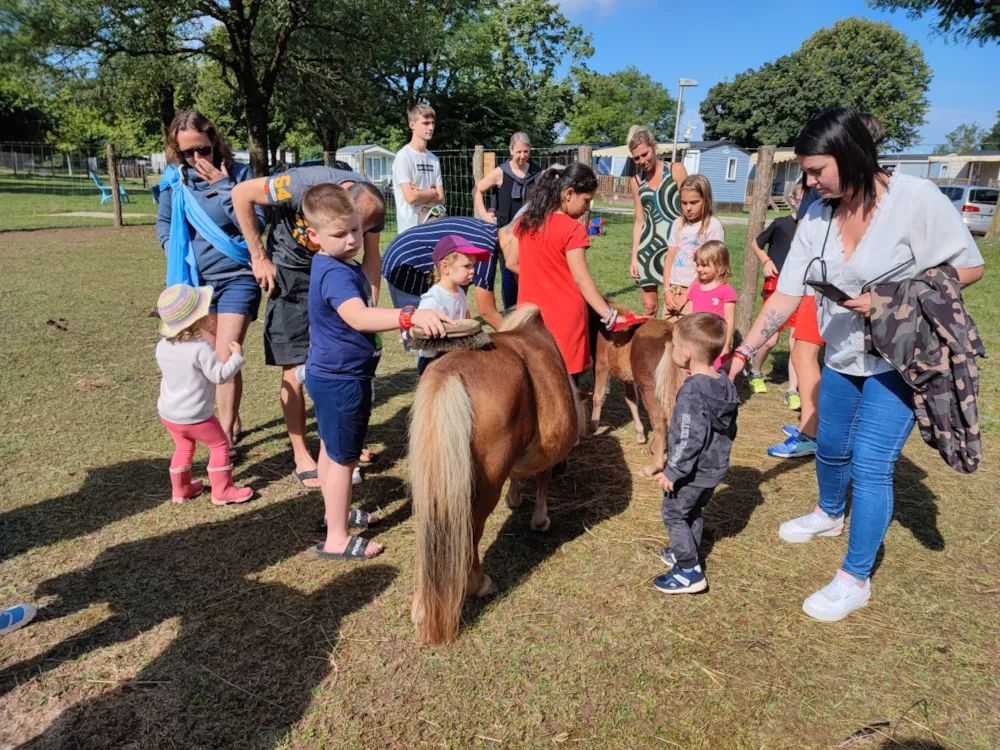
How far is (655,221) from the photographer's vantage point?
5.71 m

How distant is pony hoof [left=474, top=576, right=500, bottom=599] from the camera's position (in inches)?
117

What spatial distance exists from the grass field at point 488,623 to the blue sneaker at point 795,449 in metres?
0.11

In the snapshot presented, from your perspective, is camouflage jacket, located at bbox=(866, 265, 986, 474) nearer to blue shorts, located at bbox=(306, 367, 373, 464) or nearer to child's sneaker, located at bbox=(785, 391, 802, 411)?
blue shorts, located at bbox=(306, 367, 373, 464)

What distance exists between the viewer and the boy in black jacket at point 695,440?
2.87m

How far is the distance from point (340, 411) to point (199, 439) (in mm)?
1223

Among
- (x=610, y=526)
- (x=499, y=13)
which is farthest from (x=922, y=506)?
(x=499, y=13)

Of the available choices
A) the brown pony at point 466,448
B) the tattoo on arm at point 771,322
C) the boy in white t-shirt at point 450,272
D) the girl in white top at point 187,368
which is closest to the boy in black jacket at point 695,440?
the tattoo on arm at point 771,322

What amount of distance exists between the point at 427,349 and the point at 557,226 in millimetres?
1613

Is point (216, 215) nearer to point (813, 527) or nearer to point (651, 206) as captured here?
point (651, 206)

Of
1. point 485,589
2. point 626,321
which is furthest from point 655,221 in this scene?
point 485,589

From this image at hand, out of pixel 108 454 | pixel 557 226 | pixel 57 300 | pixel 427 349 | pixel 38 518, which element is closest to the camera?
pixel 427 349

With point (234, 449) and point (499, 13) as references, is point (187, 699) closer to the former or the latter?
point (234, 449)

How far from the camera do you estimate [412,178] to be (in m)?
5.56

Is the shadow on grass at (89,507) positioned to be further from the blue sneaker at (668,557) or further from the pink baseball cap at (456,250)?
the blue sneaker at (668,557)
